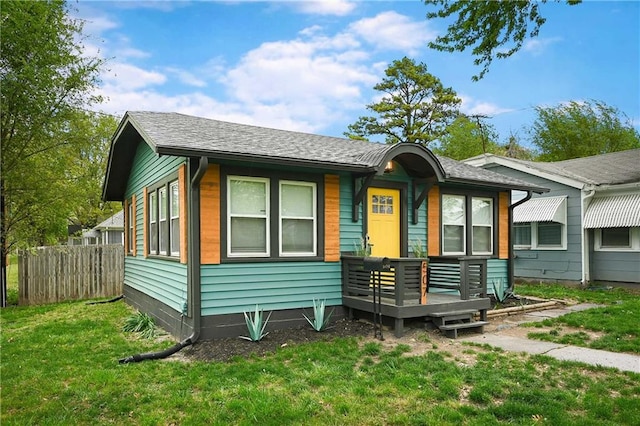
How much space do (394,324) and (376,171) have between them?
258 centimetres

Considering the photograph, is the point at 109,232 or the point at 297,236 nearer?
the point at 297,236

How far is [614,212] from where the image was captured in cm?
1188

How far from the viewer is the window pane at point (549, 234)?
518 inches

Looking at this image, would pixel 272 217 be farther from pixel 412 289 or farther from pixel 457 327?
pixel 457 327

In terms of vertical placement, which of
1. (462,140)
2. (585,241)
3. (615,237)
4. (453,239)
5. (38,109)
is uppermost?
(462,140)

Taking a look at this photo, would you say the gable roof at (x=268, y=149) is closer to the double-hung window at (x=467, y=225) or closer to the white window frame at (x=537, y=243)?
the double-hung window at (x=467, y=225)

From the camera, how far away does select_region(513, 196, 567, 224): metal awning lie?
12.8 meters

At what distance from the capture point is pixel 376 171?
290 inches

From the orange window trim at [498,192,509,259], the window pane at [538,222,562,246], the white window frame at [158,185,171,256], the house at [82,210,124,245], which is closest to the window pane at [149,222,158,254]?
the white window frame at [158,185,171,256]

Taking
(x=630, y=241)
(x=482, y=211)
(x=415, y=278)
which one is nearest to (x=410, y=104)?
(x=630, y=241)

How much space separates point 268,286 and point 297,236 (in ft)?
3.30

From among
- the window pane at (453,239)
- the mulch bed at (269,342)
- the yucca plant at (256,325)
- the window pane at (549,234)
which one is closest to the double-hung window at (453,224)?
the window pane at (453,239)

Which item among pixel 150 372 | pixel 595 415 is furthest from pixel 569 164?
pixel 150 372

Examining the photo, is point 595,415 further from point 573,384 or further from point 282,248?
point 282,248
